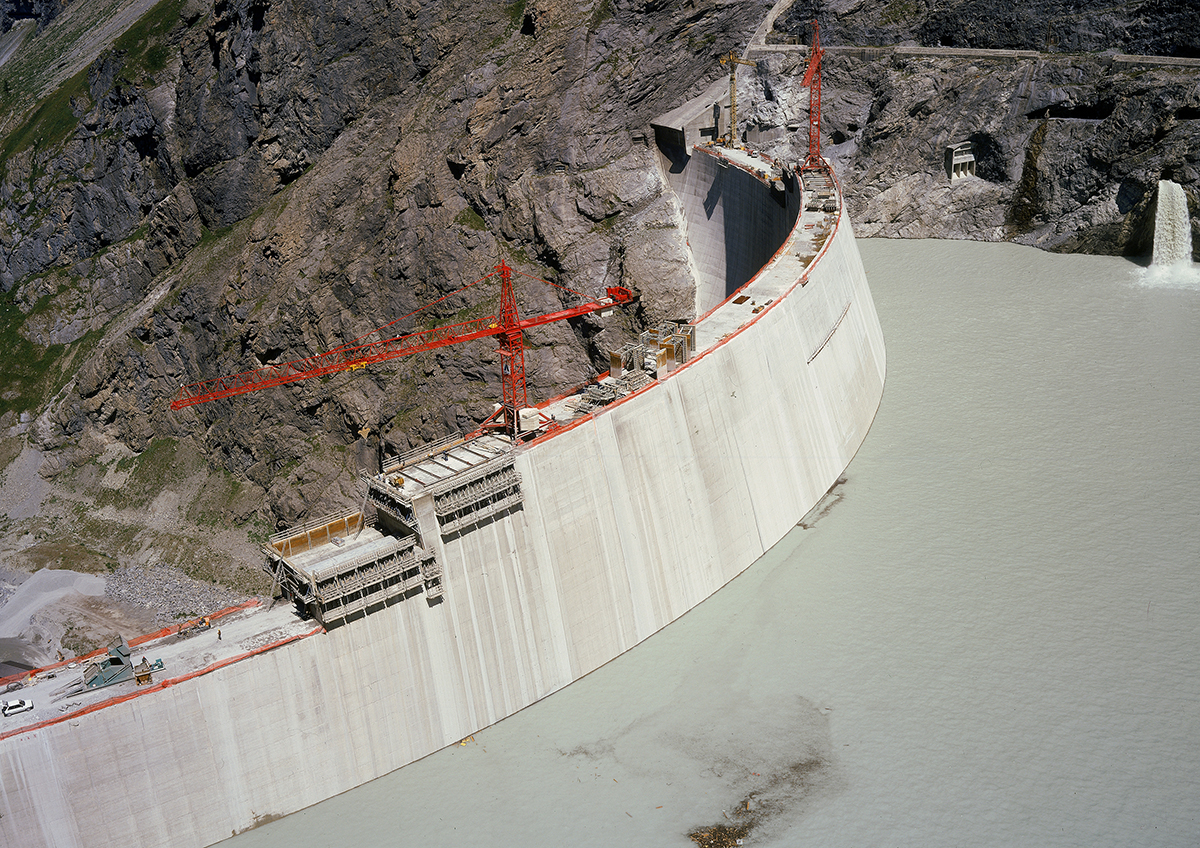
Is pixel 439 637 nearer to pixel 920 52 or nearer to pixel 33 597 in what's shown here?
pixel 33 597

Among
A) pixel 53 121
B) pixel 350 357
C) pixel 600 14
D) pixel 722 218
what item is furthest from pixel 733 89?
pixel 53 121

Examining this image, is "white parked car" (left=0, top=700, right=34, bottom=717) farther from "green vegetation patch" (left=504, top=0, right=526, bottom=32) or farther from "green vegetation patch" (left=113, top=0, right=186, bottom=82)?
"green vegetation patch" (left=113, top=0, right=186, bottom=82)

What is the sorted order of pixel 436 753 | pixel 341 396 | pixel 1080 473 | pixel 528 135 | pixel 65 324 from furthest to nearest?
1. pixel 65 324
2. pixel 528 135
3. pixel 341 396
4. pixel 1080 473
5. pixel 436 753

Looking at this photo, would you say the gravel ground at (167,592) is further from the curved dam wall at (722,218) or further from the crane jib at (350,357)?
the curved dam wall at (722,218)

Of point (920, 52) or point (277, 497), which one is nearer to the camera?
point (277, 497)

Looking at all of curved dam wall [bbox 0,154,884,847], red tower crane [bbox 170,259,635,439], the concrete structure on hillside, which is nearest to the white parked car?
curved dam wall [bbox 0,154,884,847]

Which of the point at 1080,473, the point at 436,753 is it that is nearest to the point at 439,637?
the point at 436,753
